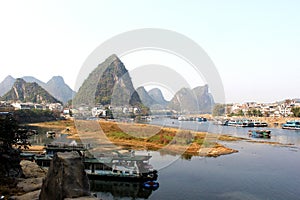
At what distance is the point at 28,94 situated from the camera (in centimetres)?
13888

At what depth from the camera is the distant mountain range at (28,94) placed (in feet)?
440

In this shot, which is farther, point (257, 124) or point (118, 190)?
point (257, 124)

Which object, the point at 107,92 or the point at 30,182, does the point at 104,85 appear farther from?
the point at 30,182

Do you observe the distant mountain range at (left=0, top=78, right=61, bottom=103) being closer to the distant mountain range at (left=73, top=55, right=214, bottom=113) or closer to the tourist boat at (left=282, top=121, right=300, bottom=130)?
the distant mountain range at (left=73, top=55, right=214, bottom=113)

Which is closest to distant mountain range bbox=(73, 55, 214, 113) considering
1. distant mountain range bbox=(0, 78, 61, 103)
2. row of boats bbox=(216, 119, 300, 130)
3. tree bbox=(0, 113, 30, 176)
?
row of boats bbox=(216, 119, 300, 130)

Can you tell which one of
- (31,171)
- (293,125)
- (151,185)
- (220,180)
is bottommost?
(220,180)

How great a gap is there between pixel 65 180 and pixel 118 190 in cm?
1080

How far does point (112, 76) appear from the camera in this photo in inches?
4751

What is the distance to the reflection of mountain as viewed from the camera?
1884 centimetres

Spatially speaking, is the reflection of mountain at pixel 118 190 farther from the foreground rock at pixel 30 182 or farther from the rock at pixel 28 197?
the rock at pixel 28 197

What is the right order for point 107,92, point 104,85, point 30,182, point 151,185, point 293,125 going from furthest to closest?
point 104,85, point 107,92, point 293,125, point 151,185, point 30,182

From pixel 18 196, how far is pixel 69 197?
Answer: 14.4 feet

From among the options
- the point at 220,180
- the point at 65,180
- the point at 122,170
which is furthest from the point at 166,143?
the point at 65,180

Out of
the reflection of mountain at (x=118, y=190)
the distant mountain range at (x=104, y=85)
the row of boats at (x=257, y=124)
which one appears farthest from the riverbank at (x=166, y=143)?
the distant mountain range at (x=104, y=85)
